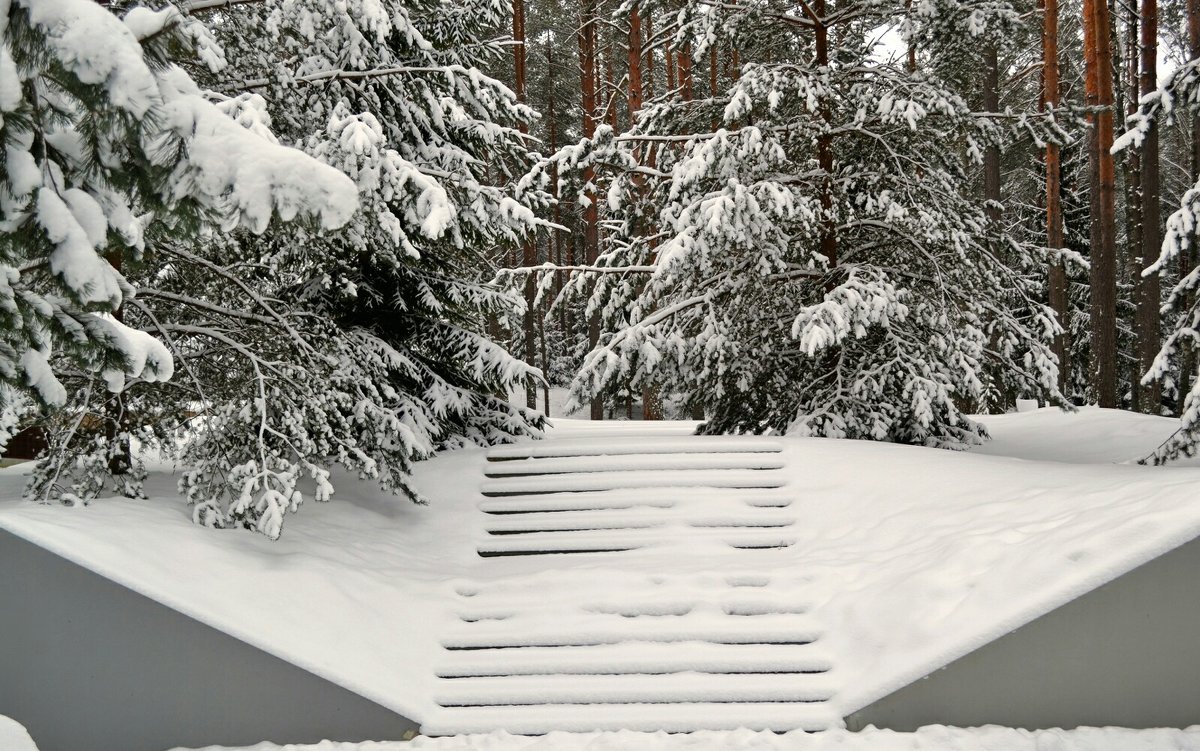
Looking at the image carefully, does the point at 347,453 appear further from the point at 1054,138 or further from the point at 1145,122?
the point at 1054,138

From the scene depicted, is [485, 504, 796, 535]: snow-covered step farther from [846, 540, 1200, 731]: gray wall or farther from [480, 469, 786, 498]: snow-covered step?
[846, 540, 1200, 731]: gray wall

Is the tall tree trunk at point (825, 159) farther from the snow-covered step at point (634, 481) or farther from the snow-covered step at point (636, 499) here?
the snow-covered step at point (636, 499)

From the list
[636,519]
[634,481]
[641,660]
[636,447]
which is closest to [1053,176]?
[636,447]

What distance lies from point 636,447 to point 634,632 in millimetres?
2723

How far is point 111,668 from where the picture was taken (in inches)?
183

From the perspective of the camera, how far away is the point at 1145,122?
6.54m

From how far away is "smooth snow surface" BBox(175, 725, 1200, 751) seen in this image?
4.23 m

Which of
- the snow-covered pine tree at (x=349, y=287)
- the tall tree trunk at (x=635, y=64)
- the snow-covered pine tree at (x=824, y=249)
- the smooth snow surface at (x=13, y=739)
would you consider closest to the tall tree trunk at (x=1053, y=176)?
the snow-covered pine tree at (x=824, y=249)

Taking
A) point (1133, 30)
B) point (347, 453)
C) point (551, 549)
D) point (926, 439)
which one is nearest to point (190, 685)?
point (347, 453)

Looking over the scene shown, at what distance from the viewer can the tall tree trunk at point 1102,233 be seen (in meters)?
12.3

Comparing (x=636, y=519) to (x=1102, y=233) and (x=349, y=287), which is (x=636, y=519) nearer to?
(x=349, y=287)

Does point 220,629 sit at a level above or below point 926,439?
below

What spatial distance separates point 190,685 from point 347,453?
77.7 inches

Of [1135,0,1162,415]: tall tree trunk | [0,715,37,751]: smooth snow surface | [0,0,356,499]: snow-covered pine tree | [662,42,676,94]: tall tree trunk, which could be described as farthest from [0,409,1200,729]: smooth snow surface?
[662,42,676,94]: tall tree trunk
